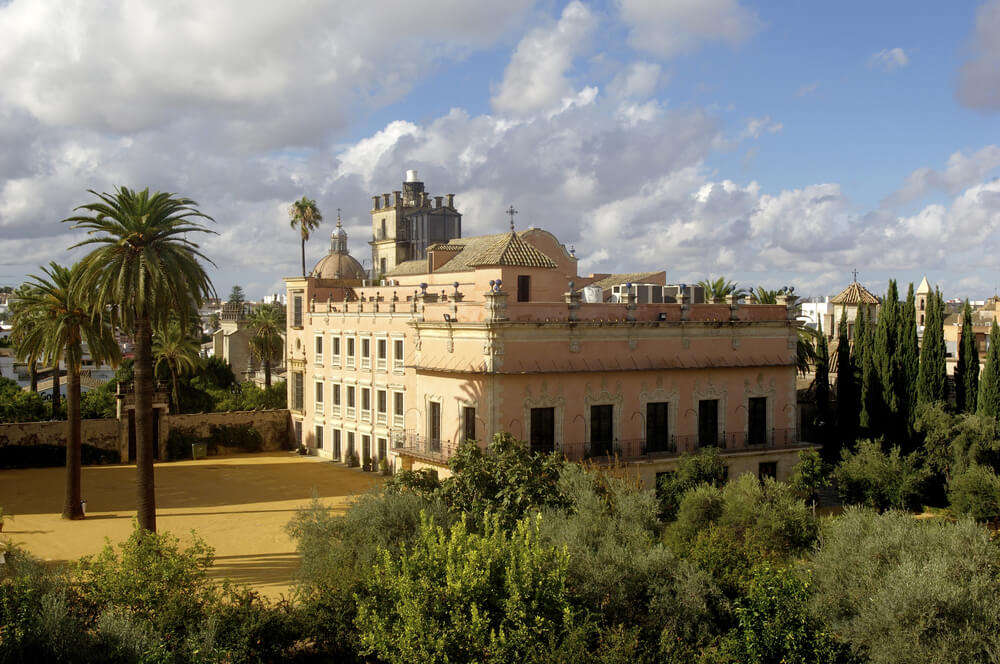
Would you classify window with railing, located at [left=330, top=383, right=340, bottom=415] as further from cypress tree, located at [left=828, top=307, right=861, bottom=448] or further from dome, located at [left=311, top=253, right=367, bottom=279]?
cypress tree, located at [left=828, top=307, right=861, bottom=448]

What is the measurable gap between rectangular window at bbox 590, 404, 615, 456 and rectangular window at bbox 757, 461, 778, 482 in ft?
22.8

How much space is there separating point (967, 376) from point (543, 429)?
21453mm

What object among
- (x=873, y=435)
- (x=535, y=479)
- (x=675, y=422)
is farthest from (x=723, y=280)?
(x=535, y=479)

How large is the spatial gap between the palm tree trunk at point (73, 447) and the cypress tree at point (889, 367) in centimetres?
3411

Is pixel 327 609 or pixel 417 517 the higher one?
pixel 417 517

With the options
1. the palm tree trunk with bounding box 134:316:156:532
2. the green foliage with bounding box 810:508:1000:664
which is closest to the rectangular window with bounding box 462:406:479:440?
the palm tree trunk with bounding box 134:316:156:532

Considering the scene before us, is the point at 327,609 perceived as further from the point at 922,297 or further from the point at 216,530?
the point at 922,297

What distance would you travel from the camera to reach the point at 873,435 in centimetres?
3825

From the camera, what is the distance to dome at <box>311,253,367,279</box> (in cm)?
5097

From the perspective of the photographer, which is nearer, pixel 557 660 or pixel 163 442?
pixel 557 660

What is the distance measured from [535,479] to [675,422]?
11054mm

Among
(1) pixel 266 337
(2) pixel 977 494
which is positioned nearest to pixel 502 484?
(2) pixel 977 494

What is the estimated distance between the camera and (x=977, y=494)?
31.3m

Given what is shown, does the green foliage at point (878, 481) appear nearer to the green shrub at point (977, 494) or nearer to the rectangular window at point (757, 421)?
the green shrub at point (977, 494)
